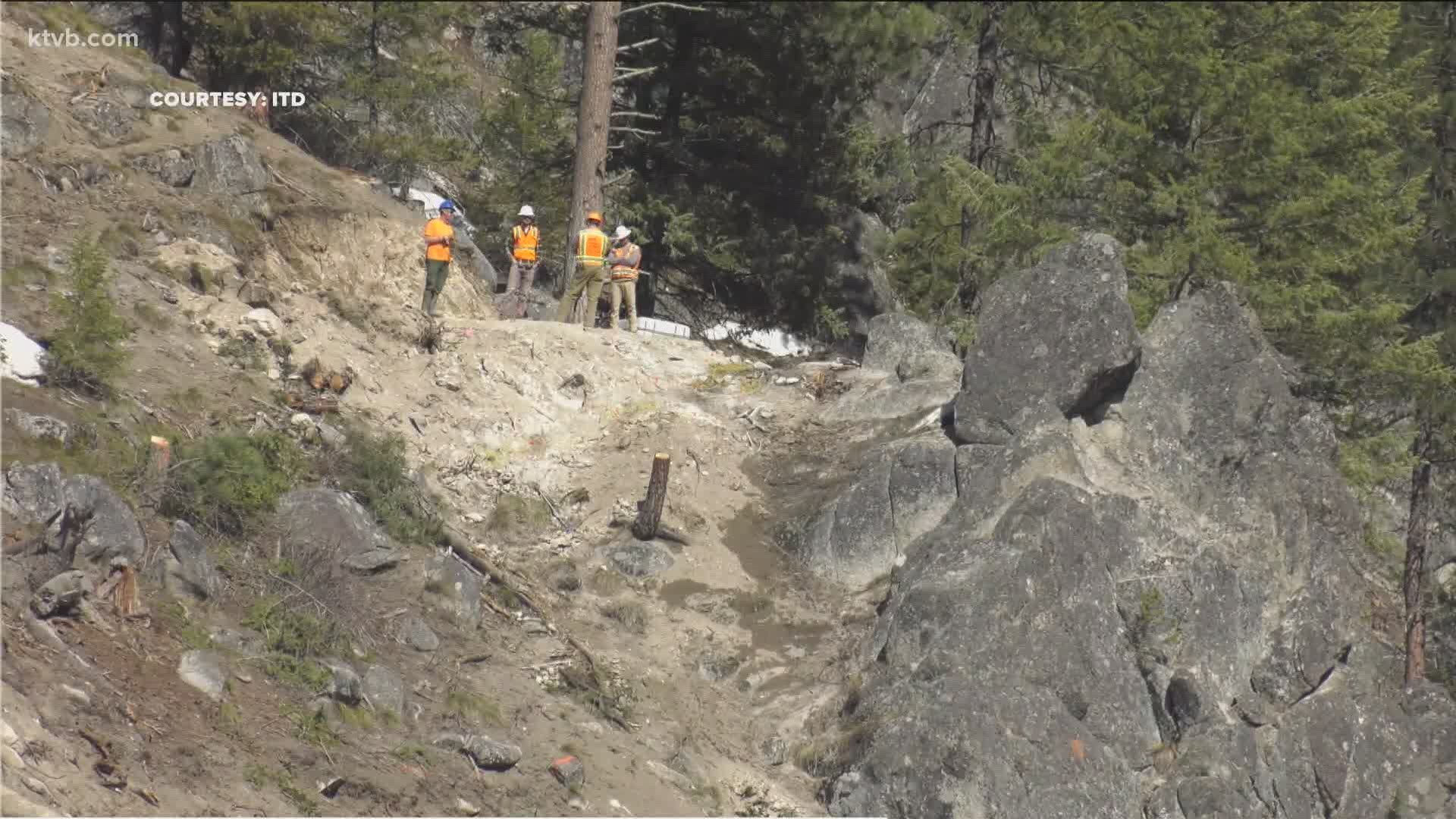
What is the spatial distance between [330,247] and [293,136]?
385 cm

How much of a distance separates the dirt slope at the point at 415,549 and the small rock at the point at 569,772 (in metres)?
0.09

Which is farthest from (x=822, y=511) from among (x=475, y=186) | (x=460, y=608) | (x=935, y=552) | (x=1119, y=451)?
(x=475, y=186)

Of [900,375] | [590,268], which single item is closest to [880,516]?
[900,375]

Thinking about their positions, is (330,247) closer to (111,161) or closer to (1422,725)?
(111,161)

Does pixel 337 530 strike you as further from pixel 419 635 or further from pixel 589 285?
pixel 589 285

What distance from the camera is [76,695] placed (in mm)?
11367

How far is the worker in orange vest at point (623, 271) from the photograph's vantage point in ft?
67.6

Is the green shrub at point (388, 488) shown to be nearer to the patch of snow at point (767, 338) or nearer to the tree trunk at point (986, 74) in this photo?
the patch of snow at point (767, 338)

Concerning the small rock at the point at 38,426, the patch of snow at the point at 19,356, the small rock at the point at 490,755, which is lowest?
the small rock at the point at 490,755

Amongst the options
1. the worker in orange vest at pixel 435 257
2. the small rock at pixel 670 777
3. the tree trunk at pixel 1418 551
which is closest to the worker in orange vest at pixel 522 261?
the worker in orange vest at pixel 435 257

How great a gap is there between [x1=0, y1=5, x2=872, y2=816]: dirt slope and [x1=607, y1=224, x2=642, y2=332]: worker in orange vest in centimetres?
52

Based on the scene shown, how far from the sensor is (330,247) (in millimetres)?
19297

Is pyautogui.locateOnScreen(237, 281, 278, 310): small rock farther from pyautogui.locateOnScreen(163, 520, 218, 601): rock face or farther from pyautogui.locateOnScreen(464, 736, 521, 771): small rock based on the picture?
pyautogui.locateOnScreen(464, 736, 521, 771): small rock

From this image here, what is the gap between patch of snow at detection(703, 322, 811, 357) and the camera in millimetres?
24875
